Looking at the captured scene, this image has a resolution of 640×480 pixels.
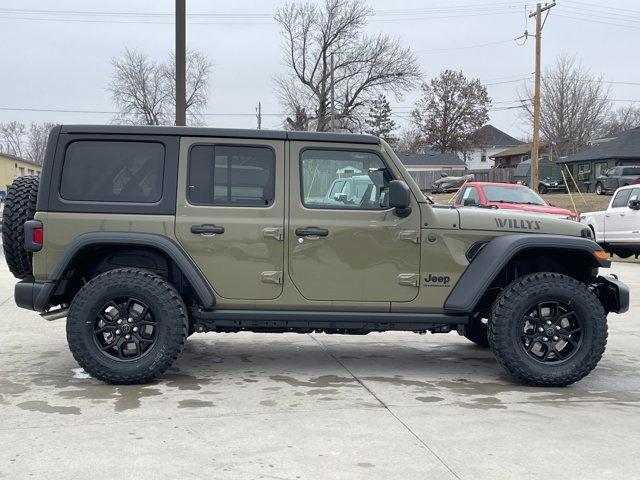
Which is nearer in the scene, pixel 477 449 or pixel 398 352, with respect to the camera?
pixel 477 449

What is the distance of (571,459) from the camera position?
394cm

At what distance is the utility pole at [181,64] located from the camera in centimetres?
1191

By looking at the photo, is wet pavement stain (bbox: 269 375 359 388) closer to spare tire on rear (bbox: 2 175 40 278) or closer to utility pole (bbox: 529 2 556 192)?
spare tire on rear (bbox: 2 175 40 278)

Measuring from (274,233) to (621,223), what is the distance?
13469mm

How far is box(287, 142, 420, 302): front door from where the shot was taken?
18.0ft

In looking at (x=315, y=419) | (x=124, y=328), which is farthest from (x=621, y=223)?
→ (x=124, y=328)

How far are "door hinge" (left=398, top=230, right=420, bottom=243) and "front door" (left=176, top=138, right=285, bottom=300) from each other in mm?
952

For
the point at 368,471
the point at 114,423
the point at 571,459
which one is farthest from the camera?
the point at 114,423

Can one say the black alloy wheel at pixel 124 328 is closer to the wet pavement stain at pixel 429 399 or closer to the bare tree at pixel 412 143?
the wet pavement stain at pixel 429 399

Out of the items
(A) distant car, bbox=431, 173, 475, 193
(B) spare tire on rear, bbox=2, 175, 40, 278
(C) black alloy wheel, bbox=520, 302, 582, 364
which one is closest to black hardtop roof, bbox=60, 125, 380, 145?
(B) spare tire on rear, bbox=2, 175, 40, 278

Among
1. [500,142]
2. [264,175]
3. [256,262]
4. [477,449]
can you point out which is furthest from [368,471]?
[500,142]

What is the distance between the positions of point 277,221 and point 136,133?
4.37ft

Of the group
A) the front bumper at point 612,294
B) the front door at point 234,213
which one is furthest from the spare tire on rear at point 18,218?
the front bumper at point 612,294

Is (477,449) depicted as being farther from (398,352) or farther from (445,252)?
(398,352)
